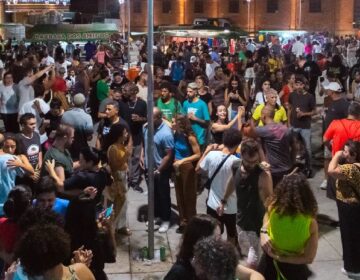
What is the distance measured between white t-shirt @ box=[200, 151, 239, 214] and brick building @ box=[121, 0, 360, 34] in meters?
47.3

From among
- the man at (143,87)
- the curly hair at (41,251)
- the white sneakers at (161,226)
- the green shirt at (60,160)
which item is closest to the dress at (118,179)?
the white sneakers at (161,226)

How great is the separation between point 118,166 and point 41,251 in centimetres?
370

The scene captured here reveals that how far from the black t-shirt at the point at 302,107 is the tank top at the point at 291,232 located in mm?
5257

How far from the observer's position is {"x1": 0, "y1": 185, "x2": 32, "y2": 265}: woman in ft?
14.8

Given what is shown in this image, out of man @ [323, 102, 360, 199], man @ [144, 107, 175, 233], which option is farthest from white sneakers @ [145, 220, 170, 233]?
man @ [323, 102, 360, 199]

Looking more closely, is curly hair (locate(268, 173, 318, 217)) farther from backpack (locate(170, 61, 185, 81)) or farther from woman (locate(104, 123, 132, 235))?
backpack (locate(170, 61, 185, 81))

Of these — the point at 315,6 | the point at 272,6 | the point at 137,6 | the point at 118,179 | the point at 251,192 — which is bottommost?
the point at 118,179

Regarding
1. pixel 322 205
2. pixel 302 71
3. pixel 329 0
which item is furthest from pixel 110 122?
pixel 329 0

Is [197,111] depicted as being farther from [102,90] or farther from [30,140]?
[102,90]

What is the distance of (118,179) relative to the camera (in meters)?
7.20

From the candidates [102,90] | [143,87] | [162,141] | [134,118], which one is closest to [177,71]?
[102,90]

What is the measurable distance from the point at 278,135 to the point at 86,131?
2.64 m

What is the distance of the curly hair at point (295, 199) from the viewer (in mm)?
4656

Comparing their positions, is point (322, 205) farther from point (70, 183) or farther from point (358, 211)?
point (70, 183)
